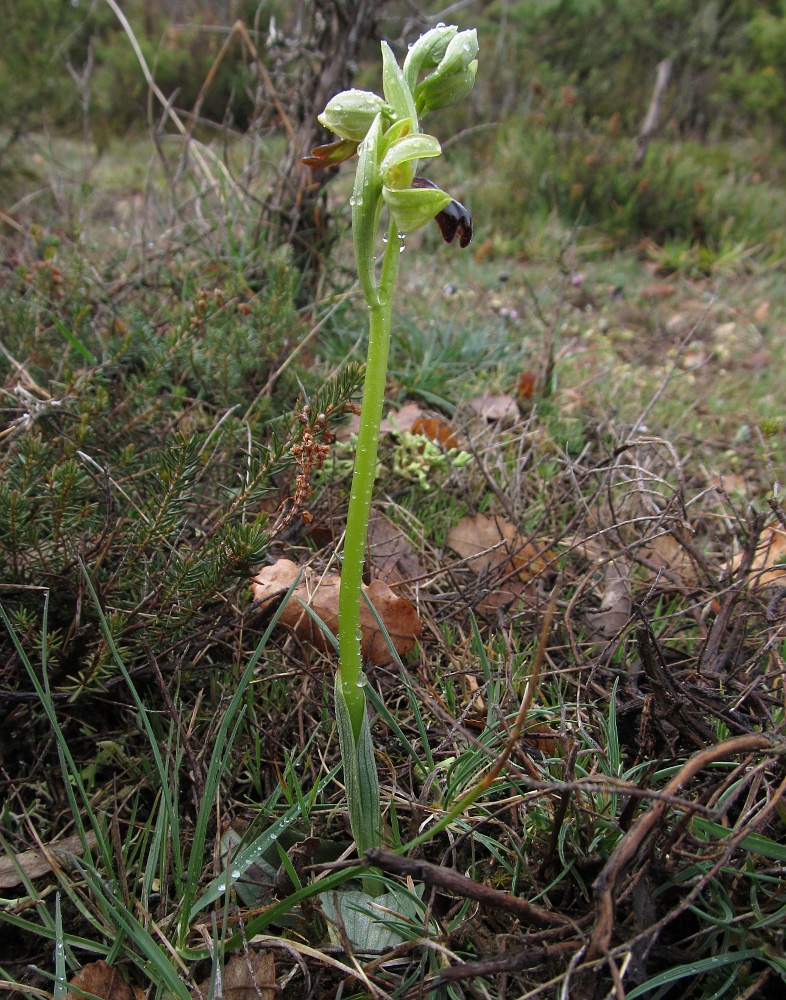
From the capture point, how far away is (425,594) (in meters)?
1.63

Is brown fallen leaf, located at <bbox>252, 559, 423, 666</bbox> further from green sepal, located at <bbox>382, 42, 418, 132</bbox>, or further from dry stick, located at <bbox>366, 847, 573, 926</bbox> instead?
green sepal, located at <bbox>382, 42, 418, 132</bbox>

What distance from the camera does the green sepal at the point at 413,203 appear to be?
884 millimetres

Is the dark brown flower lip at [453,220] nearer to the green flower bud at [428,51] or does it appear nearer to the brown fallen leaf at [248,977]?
the green flower bud at [428,51]

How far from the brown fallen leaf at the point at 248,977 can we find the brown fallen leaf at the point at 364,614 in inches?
22.0

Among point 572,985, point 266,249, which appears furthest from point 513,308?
point 572,985

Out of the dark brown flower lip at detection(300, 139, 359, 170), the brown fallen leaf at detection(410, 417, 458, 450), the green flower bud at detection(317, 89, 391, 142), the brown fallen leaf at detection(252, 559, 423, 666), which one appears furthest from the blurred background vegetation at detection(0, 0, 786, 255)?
the brown fallen leaf at detection(252, 559, 423, 666)

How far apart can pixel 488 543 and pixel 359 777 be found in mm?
850

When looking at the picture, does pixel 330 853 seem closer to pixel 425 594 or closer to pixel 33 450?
pixel 425 594

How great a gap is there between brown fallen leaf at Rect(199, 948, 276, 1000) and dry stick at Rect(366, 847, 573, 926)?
295mm

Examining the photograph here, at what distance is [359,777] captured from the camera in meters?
1.02

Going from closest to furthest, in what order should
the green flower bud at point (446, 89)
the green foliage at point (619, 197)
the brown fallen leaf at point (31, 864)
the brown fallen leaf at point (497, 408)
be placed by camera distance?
1. the green flower bud at point (446, 89)
2. the brown fallen leaf at point (31, 864)
3. the brown fallen leaf at point (497, 408)
4. the green foliage at point (619, 197)

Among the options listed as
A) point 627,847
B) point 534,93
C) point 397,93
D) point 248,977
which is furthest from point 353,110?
point 534,93

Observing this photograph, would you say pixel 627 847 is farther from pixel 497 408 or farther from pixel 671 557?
pixel 497 408

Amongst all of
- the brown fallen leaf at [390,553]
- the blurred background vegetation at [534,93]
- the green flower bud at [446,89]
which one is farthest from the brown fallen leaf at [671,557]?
the blurred background vegetation at [534,93]
